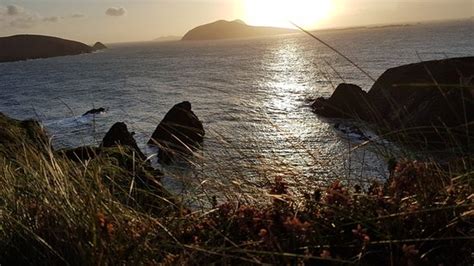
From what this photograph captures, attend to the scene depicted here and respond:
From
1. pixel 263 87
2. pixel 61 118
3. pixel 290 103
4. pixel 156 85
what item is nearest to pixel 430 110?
pixel 290 103

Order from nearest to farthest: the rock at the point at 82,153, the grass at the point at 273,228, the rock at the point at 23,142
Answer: the grass at the point at 273,228 < the rock at the point at 82,153 < the rock at the point at 23,142

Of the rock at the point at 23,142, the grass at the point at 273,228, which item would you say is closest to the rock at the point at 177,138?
the grass at the point at 273,228

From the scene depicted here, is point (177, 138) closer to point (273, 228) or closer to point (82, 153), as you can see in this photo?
point (273, 228)

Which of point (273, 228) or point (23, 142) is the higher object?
point (23, 142)

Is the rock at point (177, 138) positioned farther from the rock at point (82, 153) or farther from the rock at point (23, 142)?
the rock at point (23, 142)

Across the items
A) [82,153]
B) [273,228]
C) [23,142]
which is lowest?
[82,153]

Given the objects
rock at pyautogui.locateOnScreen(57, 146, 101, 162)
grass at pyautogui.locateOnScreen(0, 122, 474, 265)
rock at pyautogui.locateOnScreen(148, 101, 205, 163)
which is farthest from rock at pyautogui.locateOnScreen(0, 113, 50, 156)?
grass at pyautogui.locateOnScreen(0, 122, 474, 265)

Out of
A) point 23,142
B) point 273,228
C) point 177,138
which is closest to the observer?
point 273,228

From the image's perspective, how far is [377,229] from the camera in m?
2.69

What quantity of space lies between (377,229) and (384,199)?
316 millimetres

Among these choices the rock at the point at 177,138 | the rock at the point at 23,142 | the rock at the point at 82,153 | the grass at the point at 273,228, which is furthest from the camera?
the rock at the point at 23,142

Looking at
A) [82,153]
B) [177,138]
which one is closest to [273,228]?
[177,138]

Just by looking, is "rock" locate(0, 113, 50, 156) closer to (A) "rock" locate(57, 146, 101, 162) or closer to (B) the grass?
(A) "rock" locate(57, 146, 101, 162)

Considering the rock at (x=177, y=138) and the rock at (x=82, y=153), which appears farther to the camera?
the rock at (x=82, y=153)
